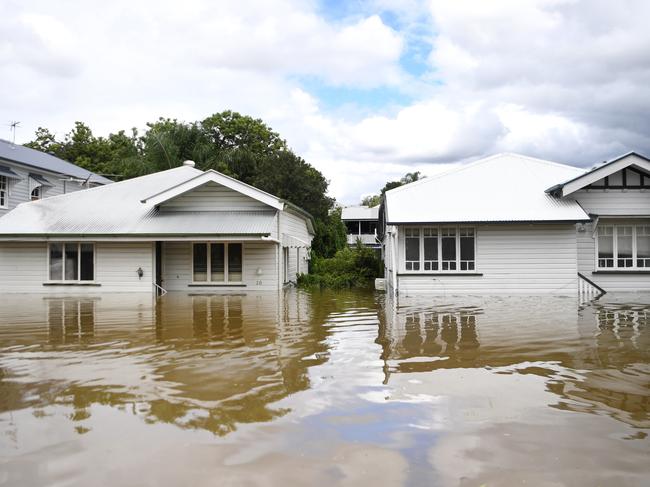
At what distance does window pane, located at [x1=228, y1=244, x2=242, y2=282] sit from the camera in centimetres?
2212

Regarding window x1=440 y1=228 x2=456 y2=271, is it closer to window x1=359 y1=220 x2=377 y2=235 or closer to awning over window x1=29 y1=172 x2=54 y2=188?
awning over window x1=29 y1=172 x2=54 y2=188

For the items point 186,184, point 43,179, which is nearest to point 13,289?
point 186,184

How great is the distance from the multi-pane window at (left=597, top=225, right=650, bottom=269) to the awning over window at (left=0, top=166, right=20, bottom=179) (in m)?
26.9

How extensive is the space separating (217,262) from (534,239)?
11837 millimetres

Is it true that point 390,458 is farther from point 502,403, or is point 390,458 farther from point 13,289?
point 13,289

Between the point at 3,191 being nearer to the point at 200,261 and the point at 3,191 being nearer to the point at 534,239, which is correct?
the point at 200,261

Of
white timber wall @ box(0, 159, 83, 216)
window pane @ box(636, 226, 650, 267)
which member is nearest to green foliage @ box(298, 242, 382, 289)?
window pane @ box(636, 226, 650, 267)

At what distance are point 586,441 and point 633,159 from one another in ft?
53.3

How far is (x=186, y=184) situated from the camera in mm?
21656

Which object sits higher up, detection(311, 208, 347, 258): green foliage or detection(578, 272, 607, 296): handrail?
detection(311, 208, 347, 258): green foliage

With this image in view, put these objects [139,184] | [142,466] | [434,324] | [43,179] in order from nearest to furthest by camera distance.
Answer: [142,466], [434,324], [139,184], [43,179]

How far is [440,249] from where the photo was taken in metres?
19.7

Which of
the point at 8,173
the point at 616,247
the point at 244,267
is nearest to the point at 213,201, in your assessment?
the point at 244,267

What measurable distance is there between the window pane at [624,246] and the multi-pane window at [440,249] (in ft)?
17.4
